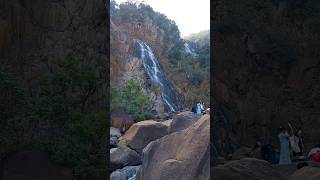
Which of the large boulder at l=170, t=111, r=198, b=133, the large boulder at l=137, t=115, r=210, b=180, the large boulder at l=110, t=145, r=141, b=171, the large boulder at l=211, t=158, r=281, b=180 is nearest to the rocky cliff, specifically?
the large boulder at l=211, t=158, r=281, b=180

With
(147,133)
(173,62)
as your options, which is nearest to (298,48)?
(147,133)

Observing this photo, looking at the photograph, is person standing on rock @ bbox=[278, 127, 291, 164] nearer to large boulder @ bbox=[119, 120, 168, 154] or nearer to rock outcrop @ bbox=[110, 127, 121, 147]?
large boulder @ bbox=[119, 120, 168, 154]

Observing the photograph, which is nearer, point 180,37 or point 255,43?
point 255,43

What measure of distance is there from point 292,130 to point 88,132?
338 cm

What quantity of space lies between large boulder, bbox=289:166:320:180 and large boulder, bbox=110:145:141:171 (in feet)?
38.7

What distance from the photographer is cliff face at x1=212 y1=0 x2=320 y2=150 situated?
7.70 m

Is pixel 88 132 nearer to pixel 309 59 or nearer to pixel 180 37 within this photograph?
pixel 309 59

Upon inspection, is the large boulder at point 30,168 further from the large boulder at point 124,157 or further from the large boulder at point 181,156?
the large boulder at point 124,157

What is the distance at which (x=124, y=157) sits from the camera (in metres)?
19.1

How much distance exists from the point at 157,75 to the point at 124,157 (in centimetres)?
1908

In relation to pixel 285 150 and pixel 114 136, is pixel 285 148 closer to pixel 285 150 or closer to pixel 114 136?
pixel 285 150

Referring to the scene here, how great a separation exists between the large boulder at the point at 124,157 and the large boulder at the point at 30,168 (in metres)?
11.5

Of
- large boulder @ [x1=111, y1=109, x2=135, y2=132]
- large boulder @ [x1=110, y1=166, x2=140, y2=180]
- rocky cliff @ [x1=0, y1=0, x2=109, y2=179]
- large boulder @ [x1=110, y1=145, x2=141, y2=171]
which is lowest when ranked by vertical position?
large boulder @ [x1=110, y1=166, x2=140, y2=180]

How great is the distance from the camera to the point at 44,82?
23.5 ft
